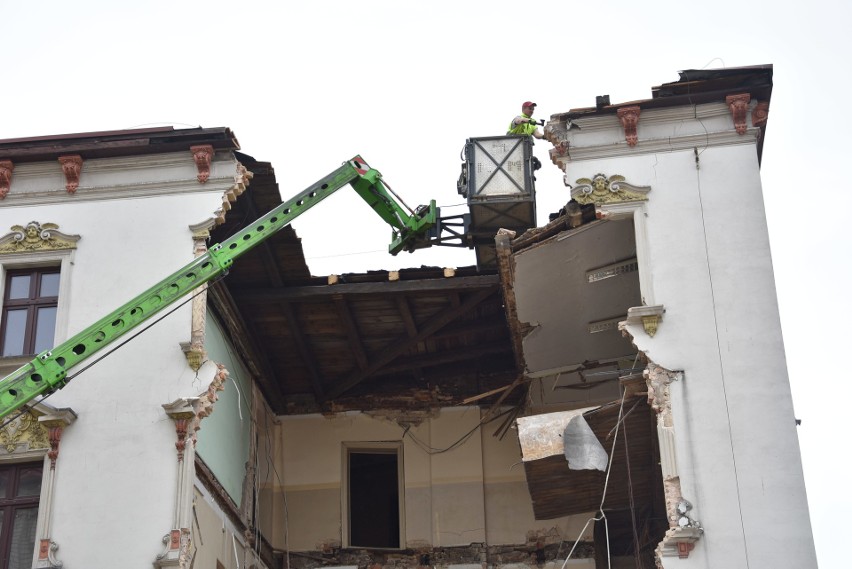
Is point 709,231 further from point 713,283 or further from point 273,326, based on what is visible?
point 273,326

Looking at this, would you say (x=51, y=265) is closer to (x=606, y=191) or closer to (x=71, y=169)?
(x=71, y=169)

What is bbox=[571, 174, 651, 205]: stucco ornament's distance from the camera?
1991cm

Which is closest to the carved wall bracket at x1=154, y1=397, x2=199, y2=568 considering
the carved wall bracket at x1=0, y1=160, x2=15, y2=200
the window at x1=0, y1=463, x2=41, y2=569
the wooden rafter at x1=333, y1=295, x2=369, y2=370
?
the window at x1=0, y1=463, x2=41, y2=569

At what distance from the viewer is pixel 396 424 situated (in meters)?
24.9

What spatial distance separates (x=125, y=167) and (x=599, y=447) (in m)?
8.34

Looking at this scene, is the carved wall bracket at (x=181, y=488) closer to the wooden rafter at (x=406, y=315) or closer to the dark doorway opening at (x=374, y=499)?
the wooden rafter at (x=406, y=315)

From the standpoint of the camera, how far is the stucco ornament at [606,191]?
1991 centimetres

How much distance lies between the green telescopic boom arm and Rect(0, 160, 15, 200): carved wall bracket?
11.5 feet

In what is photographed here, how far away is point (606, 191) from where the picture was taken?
20.0m

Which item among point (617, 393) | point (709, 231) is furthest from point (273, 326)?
point (709, 231)

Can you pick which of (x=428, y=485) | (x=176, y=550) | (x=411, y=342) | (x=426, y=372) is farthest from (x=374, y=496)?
(x=176, y=550)

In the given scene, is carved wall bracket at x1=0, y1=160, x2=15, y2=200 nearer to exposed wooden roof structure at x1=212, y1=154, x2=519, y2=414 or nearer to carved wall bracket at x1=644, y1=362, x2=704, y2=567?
exposed wooden roof structure at x1=212, y1=154, x2=519, y2=414

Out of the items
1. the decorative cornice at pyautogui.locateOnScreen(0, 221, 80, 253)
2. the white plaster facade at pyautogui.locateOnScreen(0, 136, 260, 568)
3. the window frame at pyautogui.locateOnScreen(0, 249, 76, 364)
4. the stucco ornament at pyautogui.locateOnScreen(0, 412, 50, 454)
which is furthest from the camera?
the decorative cornice at pyautogui.locateOnScreen(0, 221, 80, 253)

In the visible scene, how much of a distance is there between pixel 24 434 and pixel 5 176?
427 centimetres
